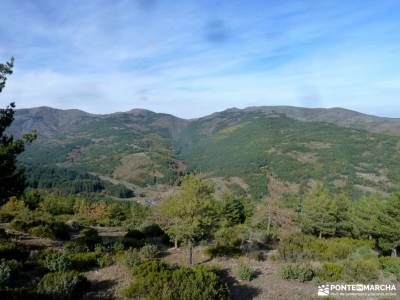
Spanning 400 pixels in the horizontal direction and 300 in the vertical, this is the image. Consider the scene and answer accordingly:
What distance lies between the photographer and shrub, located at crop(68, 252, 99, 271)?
16359mm

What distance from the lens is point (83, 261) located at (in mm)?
16828

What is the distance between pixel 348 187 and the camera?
589 ft

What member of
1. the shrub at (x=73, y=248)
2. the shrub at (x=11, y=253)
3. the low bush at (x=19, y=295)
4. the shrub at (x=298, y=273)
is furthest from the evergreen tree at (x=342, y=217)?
the low bush at (x=19, y=295)

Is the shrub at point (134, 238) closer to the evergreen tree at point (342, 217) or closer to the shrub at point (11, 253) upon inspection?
the shrub at point (11, 253)

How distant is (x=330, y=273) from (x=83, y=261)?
38.3 feet

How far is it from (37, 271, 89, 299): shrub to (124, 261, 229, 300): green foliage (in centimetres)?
175

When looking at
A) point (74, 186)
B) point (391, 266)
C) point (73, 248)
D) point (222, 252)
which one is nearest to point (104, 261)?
point (73, 248)

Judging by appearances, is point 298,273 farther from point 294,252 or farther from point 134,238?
point 134,238

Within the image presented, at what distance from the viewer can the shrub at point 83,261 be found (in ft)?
53.7

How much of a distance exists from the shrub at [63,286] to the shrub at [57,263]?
2.14m

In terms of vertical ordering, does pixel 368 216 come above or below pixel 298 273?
below

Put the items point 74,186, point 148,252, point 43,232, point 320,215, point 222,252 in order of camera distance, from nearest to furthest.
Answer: point 148,252 < point 222,252 < point 43,232 < point 320,215 < point 74,186

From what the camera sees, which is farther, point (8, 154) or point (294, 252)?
point (294, 252)

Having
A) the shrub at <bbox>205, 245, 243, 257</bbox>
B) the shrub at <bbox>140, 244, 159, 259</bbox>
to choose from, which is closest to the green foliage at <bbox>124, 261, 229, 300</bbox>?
the shrub at <bbox>140, 244, 159, 259</bbox>
